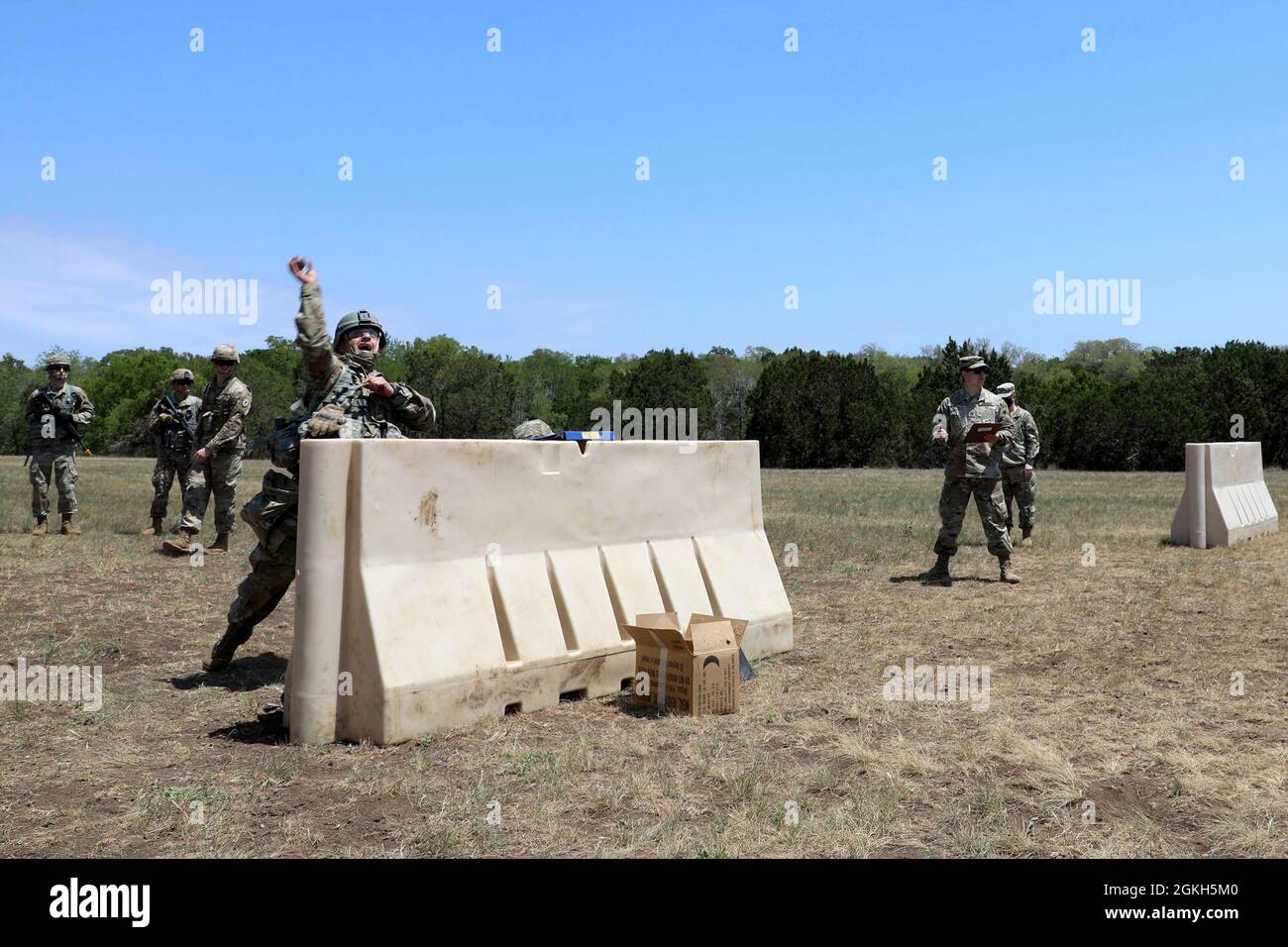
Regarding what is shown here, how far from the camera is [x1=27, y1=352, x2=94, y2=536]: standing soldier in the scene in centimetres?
1522

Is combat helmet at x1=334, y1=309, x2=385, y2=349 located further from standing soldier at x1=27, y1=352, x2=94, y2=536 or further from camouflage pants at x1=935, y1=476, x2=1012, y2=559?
standing soldier at x1=27, y1=352, x2=94, y2=536

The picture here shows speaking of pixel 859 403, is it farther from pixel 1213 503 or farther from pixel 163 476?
pixel 163 476

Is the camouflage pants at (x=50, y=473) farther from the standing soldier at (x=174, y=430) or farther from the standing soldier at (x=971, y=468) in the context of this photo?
the standing soldier at (x=971, y=468)

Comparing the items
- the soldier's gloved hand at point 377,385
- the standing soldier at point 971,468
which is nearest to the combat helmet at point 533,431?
the soldier's gloved hand at point 377,385

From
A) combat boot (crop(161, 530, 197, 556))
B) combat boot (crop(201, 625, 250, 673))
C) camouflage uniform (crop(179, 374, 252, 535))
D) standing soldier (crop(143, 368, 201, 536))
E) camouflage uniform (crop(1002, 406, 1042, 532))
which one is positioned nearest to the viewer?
combat boot (crop(201, 625, 250, 673))

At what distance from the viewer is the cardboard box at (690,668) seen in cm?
650

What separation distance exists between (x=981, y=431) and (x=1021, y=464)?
399cm

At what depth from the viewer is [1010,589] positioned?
12.0 m

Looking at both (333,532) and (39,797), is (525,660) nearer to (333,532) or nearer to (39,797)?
(333,532)

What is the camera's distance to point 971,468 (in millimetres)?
12289

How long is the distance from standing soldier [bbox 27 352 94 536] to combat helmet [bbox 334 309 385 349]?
9828 mm

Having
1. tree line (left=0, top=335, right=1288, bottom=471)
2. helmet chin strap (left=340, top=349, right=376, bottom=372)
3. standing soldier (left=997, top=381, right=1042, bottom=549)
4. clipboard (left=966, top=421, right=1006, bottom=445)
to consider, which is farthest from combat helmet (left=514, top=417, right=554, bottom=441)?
tree line (left=0, top=335, right=1288, bottom=471)

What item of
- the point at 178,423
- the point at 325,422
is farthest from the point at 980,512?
the point at 178,423

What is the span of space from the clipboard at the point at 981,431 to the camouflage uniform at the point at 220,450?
8.50m
